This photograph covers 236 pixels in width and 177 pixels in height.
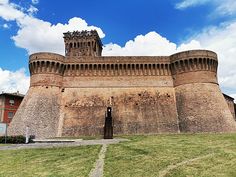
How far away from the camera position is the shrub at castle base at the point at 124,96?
35344mm

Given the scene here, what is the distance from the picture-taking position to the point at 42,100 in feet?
121

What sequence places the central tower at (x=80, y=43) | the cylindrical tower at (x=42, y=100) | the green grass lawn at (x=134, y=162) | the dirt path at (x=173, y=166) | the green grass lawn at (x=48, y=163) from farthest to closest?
the central tower at (x=80, y=43)
the cylindrical tower at (x=42, y=100)
the green grass lawn at (x=48, y=163)
the green grass lawn at (x=134, y=162)
the dirt path at (x=173, y=166)

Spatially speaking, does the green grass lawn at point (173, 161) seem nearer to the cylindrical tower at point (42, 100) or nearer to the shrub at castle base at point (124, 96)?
the shrub at castle base at point (124, 96)

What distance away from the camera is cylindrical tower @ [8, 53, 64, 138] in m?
34.6

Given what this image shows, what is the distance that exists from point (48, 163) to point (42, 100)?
22.2 m

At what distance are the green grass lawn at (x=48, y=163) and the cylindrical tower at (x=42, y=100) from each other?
548 inches

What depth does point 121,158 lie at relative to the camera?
1620 cm

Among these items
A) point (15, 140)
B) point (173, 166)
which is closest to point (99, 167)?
point (173, 166)

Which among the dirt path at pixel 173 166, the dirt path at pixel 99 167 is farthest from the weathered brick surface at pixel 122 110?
the dirt path at pixel 173 166

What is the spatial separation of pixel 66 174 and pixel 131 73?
28584mm

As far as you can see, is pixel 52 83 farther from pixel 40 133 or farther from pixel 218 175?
pixel 218 175

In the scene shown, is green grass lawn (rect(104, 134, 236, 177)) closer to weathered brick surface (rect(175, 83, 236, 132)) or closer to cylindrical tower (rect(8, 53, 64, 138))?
weathered brick surface (rect(175, 83, 236, 132))

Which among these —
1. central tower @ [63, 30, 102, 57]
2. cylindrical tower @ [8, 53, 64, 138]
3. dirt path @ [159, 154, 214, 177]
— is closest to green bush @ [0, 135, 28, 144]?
cylindrical tower @ [8, 53, 64, 138]

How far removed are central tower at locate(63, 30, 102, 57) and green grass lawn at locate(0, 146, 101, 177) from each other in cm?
3463
